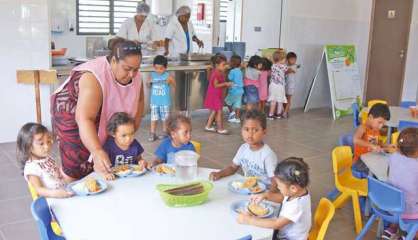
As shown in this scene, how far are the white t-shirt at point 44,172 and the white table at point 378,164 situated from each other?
6.27 feet

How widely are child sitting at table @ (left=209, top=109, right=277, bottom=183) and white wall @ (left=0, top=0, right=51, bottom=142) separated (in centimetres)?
358

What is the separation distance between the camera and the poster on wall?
7.82m

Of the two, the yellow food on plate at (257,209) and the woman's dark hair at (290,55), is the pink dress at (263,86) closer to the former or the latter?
the woman's dark hair at (290,55)

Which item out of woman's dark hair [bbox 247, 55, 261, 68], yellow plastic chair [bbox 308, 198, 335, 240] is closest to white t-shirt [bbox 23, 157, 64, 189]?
yellow plastic chair [bbox 308, 198, 335, 240]

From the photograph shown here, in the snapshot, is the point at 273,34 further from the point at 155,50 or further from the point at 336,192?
the point at 336,192

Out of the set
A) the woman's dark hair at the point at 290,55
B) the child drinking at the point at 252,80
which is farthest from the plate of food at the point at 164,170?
the woman's dark hair at the point at 290,55

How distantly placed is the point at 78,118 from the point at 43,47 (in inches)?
136

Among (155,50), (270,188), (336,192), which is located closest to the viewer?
(270,188)

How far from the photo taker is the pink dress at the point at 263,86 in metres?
6.99

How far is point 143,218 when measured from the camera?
6.23 ft

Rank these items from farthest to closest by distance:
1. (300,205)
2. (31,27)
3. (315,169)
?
(31,27) → (315,169) → (300,205)

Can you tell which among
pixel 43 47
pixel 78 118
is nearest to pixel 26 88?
pixel 43 47

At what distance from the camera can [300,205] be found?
6.43 feet

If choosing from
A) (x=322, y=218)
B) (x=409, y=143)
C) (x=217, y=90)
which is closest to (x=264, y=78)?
(x=217, y=90)
